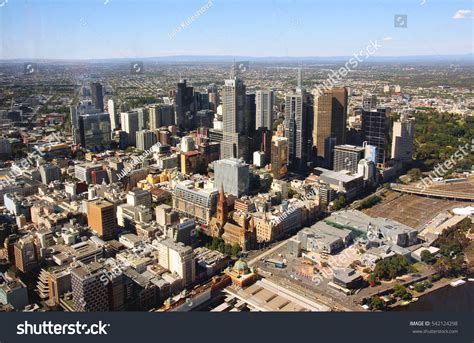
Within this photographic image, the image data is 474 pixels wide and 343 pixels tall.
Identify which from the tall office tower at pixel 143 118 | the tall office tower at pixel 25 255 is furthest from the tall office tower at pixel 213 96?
the tall office tower at pixel 25 255

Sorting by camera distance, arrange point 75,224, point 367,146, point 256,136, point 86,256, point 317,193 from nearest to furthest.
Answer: point 86,256, point 75,224, point 317,193, point 367,146, point 256,136

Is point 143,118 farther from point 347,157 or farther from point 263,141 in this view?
point 347,157

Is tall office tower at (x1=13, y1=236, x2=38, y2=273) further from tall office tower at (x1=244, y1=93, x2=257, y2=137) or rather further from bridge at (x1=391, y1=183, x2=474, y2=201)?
bridge at (x1=391, y1=183, x2=474, y2=201)

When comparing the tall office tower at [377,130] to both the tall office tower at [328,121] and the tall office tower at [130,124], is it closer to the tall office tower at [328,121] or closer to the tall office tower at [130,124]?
the tall office tower at [328,121]

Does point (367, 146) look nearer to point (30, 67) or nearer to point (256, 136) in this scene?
point (256, 136)

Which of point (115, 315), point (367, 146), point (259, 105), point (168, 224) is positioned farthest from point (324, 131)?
point (115, 315)

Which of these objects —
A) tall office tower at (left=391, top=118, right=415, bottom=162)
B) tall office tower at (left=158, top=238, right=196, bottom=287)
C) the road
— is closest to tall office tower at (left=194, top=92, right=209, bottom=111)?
tall office tower at (left=391, top=118, right=415, bottom=162)
